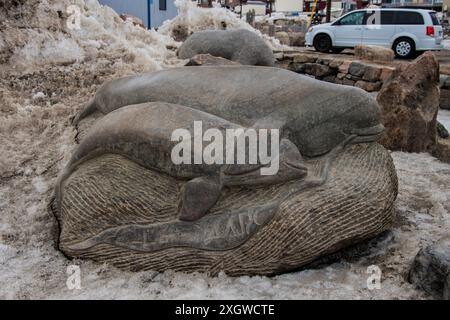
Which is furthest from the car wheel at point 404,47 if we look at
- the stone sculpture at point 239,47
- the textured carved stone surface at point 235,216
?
the textured carved stone surface at point 235,216

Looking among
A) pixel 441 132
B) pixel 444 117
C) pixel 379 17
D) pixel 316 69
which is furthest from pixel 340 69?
pixel 441 132

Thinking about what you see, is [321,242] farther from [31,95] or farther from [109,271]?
[31,95]

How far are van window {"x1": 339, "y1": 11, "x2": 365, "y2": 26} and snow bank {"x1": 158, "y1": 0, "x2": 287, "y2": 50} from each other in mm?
1571

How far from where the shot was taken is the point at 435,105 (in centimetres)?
440

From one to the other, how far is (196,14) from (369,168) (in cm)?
919

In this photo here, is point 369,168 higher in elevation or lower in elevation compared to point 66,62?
lower

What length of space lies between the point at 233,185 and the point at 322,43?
10.00 metres

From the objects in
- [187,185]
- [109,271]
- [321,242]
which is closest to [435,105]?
[321,242]

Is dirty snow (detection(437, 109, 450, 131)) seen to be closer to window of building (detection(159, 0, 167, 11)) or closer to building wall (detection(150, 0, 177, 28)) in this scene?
building wall (detection(150, 0, 177, 28))

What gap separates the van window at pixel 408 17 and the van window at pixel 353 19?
82cm

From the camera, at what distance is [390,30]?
33.7ft

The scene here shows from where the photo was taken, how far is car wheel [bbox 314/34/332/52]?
11.4 m

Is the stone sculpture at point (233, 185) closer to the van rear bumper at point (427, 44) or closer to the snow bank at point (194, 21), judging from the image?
the snow bank at point (194, 21)

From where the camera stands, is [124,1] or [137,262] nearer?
[137,262]
